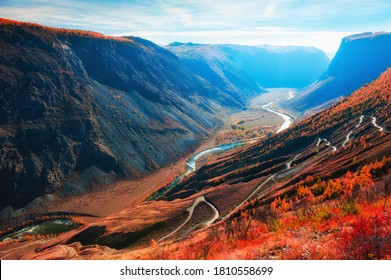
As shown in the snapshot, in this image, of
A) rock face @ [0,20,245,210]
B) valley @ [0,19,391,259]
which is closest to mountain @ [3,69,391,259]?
valley @ [0,19,391,259]

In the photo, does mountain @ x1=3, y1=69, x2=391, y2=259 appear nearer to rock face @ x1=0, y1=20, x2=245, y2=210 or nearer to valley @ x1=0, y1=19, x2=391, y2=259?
valley @ x1=0, y1=19, x2=391, y2=259

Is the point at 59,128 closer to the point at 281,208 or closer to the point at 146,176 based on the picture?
the point at 146,176

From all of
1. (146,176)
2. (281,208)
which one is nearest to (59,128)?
(146,176)

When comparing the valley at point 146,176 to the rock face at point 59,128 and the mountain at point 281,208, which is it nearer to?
the mountain at point 281,208

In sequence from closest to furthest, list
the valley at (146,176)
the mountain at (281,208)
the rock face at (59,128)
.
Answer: the mountain at (281,208) < the valley at (146,176) < the rock face at (59,128)

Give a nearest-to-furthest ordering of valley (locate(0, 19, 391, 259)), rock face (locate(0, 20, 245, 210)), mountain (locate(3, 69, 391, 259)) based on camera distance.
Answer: mountain (locate(3, 69, 391, 259))
valley (locate(0, 19, 391, 259))
rock face (locate(0, 20, 245, 210))

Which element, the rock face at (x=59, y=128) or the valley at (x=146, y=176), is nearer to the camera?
the valley at (x=146, y=176)

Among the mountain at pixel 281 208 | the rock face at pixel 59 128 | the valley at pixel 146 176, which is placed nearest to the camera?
the mountain at pixel 281 208

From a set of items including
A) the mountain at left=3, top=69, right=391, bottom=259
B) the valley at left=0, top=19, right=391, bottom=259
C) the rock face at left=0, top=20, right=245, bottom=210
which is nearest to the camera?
the mountain at left=3, top=69, right=391, bottom=259

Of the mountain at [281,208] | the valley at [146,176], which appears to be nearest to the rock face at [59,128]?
the valley at [146,176]

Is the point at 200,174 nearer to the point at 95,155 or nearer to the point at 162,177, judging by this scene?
the point at 162,177

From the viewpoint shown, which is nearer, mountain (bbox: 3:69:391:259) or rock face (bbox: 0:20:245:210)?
mountain (bbox: 3:69:391:259)
